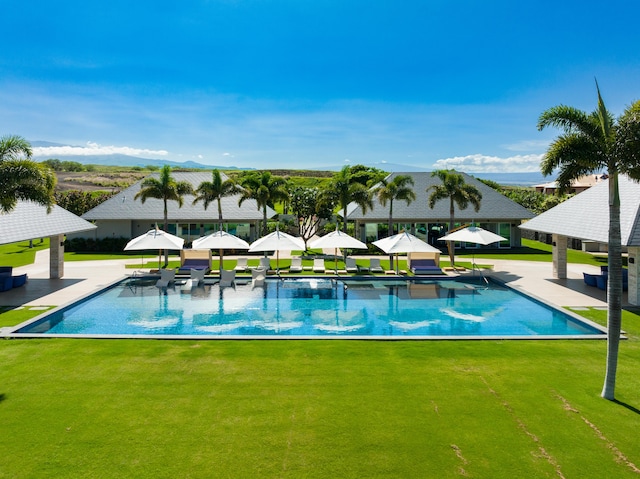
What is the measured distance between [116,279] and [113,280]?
23cm

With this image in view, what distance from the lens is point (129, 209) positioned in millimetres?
40188

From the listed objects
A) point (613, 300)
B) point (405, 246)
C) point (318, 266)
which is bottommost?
point (318, 266)

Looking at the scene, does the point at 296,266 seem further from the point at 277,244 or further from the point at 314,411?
the point at 314,411

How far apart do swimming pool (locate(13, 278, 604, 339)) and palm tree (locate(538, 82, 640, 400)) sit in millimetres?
4616

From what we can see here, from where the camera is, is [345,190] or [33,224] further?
[345,190]

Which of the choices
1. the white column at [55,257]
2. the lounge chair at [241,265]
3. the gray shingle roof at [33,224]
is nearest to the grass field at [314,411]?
the gray shingle roof at [33,224]

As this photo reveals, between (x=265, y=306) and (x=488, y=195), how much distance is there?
2953 centimetres

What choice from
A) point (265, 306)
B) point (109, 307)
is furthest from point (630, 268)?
point (109, 307)

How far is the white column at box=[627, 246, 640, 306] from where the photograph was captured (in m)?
18.0

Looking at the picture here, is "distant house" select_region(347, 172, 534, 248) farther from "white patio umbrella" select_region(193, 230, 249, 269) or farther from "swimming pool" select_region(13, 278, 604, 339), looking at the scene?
"white patio umbrella" select_region(193, 230, 249, 269)

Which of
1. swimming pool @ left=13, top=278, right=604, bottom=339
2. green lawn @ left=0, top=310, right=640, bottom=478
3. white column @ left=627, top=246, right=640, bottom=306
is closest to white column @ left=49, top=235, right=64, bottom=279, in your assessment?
swimming pool @ left=13, top=278, right=604, bottom=339

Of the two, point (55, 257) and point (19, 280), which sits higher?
point (55, 257)

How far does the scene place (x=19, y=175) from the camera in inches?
493

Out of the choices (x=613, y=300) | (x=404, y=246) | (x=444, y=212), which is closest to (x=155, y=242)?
(x=404, y=246)
